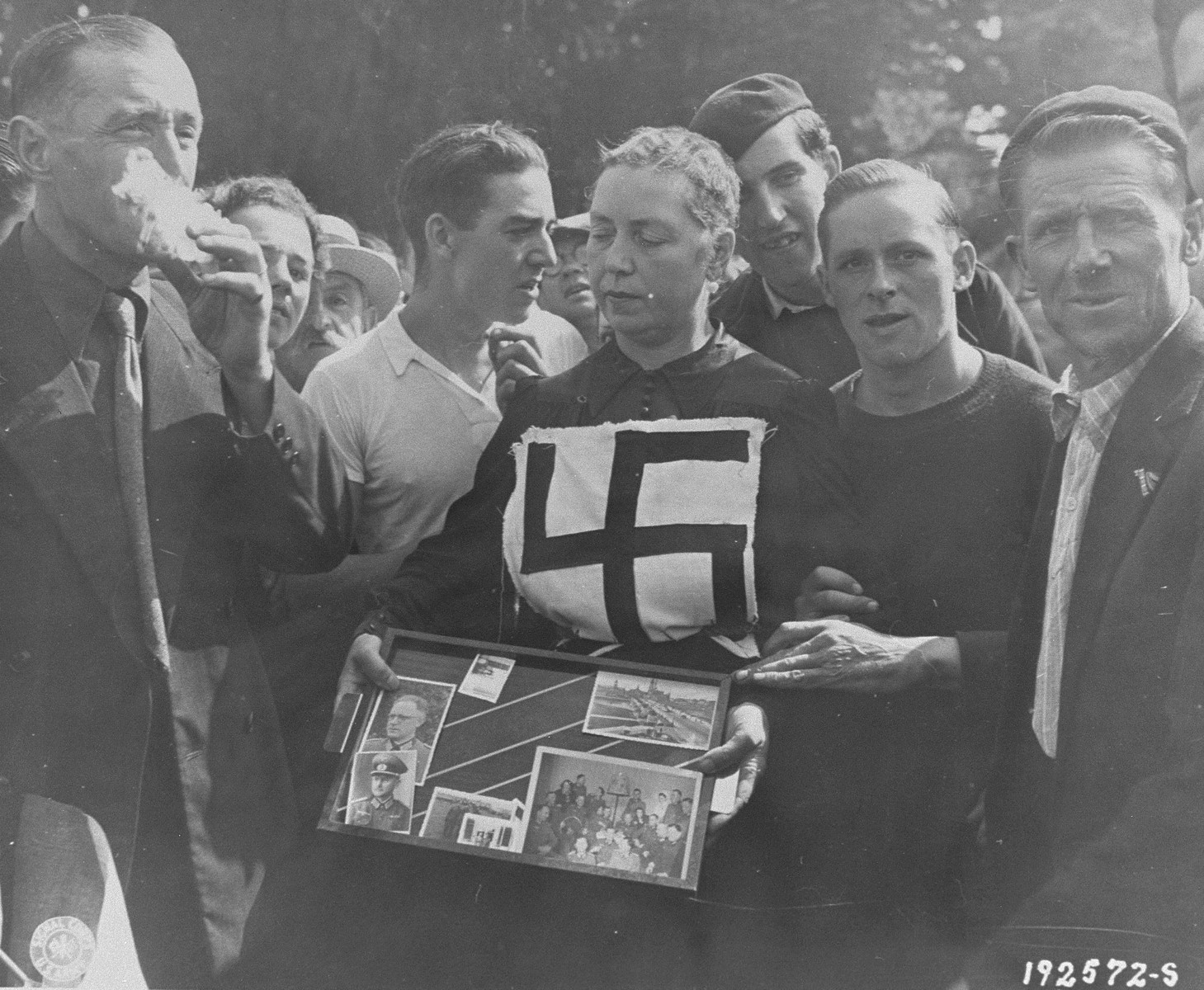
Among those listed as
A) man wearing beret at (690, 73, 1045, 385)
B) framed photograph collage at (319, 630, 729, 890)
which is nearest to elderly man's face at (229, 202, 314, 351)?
framed photograph collage at (319, 630, 729, 890)

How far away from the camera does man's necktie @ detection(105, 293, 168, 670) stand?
334 centimetres

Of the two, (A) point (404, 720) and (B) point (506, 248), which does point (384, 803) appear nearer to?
(A) point (404, 720)

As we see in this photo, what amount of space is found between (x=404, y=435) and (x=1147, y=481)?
159cm

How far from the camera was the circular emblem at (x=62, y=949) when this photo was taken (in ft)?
10.9

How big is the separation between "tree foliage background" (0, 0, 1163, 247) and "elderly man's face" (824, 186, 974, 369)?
0.11 metres

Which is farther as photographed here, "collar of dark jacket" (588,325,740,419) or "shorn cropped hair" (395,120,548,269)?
"shorn cropped hair" (395,120,548,269)

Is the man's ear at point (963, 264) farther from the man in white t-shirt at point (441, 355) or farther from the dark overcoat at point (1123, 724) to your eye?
the man in white t-shirt at point (441, 355)

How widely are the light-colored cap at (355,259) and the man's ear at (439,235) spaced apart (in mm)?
122

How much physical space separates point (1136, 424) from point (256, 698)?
1.98 m

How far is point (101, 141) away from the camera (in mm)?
3332

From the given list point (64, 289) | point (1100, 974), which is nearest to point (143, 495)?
point (64, 289)

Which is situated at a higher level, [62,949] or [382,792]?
[382,792]

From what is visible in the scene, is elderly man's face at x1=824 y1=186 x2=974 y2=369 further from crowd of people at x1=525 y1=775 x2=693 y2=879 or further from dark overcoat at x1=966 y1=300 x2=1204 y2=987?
crowd of people at x1=525 y1=775 x2=693 y2=879

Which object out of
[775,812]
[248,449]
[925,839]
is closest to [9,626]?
[248,449]
